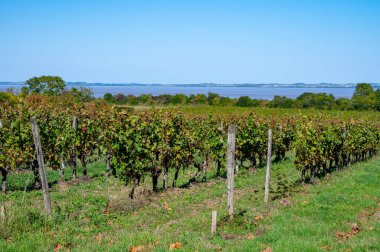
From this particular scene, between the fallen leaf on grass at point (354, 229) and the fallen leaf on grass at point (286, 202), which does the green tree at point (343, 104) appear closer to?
the fallen leaf on grass at point (286, 202)

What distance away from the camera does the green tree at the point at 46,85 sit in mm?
59188

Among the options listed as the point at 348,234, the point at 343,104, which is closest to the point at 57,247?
the point at 348,234

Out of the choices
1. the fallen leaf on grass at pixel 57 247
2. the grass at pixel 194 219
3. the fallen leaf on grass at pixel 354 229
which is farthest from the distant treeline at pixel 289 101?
the fallen leaf on grass at pixel 57 247

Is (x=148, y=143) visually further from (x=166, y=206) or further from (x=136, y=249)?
(x=136, y=249)

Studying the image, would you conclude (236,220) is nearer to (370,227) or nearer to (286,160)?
(370,227)

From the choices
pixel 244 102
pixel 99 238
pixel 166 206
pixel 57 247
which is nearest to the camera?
pixel 57 247

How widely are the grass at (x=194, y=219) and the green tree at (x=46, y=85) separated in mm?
48747

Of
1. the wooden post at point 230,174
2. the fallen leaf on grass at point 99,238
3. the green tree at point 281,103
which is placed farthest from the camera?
the green tree at point 281,103

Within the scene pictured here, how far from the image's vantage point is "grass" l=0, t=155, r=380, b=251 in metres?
6.68

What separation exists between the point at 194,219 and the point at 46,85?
2226 inches

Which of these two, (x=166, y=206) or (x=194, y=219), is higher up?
(x=194, y=219)

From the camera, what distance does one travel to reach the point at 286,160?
2098 centimetres

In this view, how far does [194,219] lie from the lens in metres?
8.52

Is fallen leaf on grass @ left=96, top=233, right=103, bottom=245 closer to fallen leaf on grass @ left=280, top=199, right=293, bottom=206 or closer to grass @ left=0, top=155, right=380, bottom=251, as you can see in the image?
Answer: grass @ left=0, top=155, right=380, bottom=251
